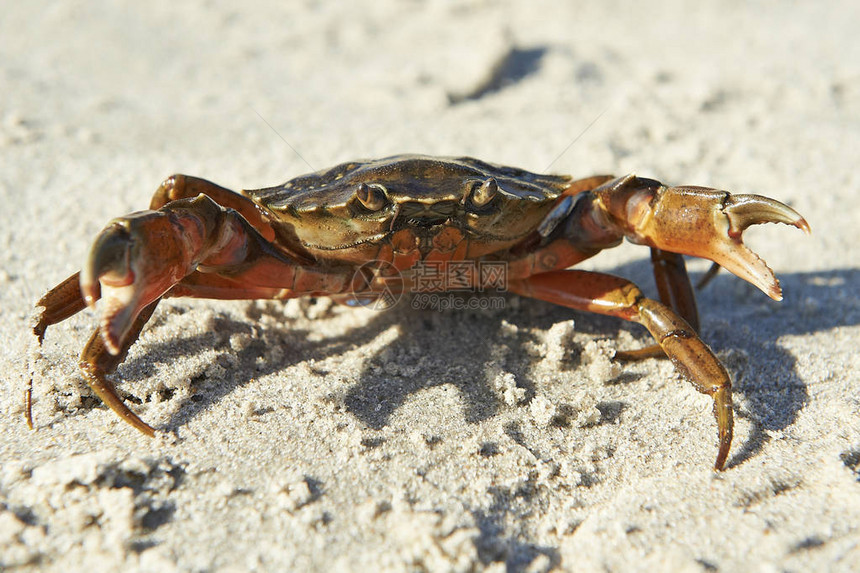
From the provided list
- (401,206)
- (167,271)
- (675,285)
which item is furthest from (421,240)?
(675,285)

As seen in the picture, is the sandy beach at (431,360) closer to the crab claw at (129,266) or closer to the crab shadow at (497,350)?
the crab shadow at (497,350)

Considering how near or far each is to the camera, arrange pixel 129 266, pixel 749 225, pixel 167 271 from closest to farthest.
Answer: pixel 129 266 → pixel 167 271 → pixel 749 225

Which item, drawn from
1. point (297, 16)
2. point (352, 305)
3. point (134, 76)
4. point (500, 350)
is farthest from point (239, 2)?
point (500, 350)

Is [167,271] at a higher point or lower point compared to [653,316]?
higher

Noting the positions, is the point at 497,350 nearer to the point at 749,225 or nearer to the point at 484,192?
the point at 484,192

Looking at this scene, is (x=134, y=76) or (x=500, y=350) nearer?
(x=500, y=350)

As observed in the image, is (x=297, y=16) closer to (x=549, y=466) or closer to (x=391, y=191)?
(x=391, y=191)

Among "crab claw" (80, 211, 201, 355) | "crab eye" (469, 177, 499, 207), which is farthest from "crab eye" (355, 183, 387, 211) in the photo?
"crab claw" (80, 211, 201, 355)

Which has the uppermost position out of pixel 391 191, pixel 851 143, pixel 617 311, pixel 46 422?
pixel 391 191
